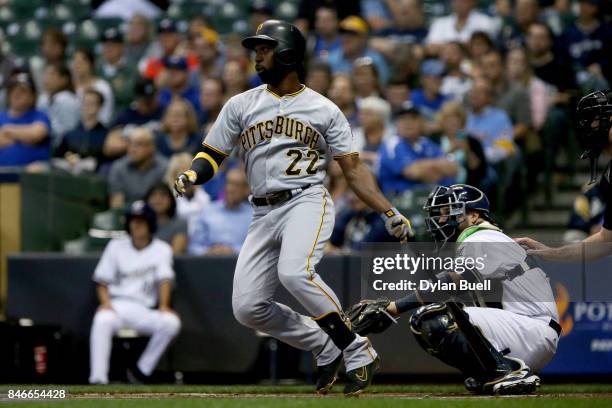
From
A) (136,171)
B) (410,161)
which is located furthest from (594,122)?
(136,171)

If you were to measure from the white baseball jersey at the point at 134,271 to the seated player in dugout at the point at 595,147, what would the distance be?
3758 mm

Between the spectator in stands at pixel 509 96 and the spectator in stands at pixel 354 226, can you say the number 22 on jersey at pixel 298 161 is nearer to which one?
the spectator in stands at pixel 354 226

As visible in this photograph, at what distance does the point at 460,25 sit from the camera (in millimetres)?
12641

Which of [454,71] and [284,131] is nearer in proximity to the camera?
[284,131]

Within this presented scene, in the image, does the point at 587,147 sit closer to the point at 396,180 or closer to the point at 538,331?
the point at 538,331

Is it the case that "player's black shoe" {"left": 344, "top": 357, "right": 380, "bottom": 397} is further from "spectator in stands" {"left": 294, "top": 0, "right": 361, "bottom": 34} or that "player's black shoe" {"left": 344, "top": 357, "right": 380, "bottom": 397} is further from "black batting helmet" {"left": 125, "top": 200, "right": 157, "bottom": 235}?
"spectator in stands" {"left": 294, "top": 0, "right": 361, "bottom": 34}

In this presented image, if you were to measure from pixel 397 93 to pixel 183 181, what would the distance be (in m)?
5.37

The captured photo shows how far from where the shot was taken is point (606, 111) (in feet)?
21.0

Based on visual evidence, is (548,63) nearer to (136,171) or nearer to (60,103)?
(136,171)

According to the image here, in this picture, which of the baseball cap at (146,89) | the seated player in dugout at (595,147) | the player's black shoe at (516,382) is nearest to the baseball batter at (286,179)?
the player's black shoe at (516,382)

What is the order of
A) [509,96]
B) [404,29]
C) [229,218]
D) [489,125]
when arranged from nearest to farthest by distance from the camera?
1. [229,218]
2. [489,125]
3. [509,96]
4. [404,29]

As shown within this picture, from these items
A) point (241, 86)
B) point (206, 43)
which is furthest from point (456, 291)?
point (206, 43)

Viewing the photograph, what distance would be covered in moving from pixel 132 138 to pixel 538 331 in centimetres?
536

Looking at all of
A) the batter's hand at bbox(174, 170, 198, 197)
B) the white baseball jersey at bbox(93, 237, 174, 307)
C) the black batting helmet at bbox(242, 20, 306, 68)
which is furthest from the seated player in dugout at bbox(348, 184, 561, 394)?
the white baseball jersey at bbox(93, 237, 174, 307)
